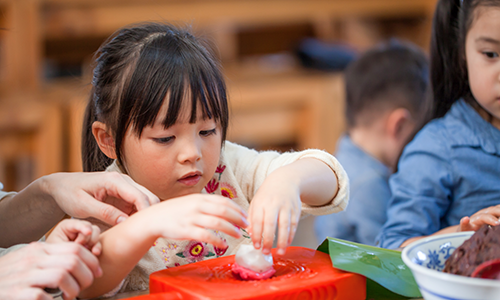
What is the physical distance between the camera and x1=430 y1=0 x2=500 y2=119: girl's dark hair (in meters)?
1.03

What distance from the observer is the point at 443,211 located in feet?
3.27

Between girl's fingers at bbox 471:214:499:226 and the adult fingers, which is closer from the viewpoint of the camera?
the adult fingers

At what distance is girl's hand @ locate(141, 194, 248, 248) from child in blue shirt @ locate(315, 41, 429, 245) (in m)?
1.00

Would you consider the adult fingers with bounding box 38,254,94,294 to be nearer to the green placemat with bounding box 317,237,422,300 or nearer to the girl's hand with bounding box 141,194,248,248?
the girl's hand with bounding box 141,194,248,248

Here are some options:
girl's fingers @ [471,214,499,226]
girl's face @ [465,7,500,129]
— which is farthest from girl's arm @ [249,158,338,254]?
girl's face @ [465,7,500,129]

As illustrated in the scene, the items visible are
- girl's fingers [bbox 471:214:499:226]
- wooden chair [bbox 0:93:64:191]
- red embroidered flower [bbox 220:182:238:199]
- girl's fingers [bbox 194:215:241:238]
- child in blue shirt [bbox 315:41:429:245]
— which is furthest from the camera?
wooden chair [bbox 0:93:64:191]

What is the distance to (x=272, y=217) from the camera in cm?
62

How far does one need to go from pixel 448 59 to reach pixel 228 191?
0.59 m

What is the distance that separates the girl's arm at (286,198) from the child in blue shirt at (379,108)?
0.76 meters

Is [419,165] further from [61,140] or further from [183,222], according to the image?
[61,140]

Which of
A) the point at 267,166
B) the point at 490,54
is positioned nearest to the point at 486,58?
the point at 490,54

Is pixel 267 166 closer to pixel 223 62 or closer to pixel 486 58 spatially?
pixel 486 58

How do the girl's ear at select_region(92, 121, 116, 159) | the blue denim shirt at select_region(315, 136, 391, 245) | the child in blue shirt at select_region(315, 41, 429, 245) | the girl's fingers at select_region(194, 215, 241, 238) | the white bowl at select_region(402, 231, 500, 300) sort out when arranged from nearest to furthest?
the white bowl at select_region(402, 231, 500, 300) < the girl's fingers at select_region(194, 215, 241, 238) < the girl's ear at select_region(92, 121, 116, 159) < the blue denim shirt at select_region(315, 136, 391, 245) < the child in blue shirt at select_region(315, 41, 429, 245)

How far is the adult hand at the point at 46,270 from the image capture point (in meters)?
0.54
